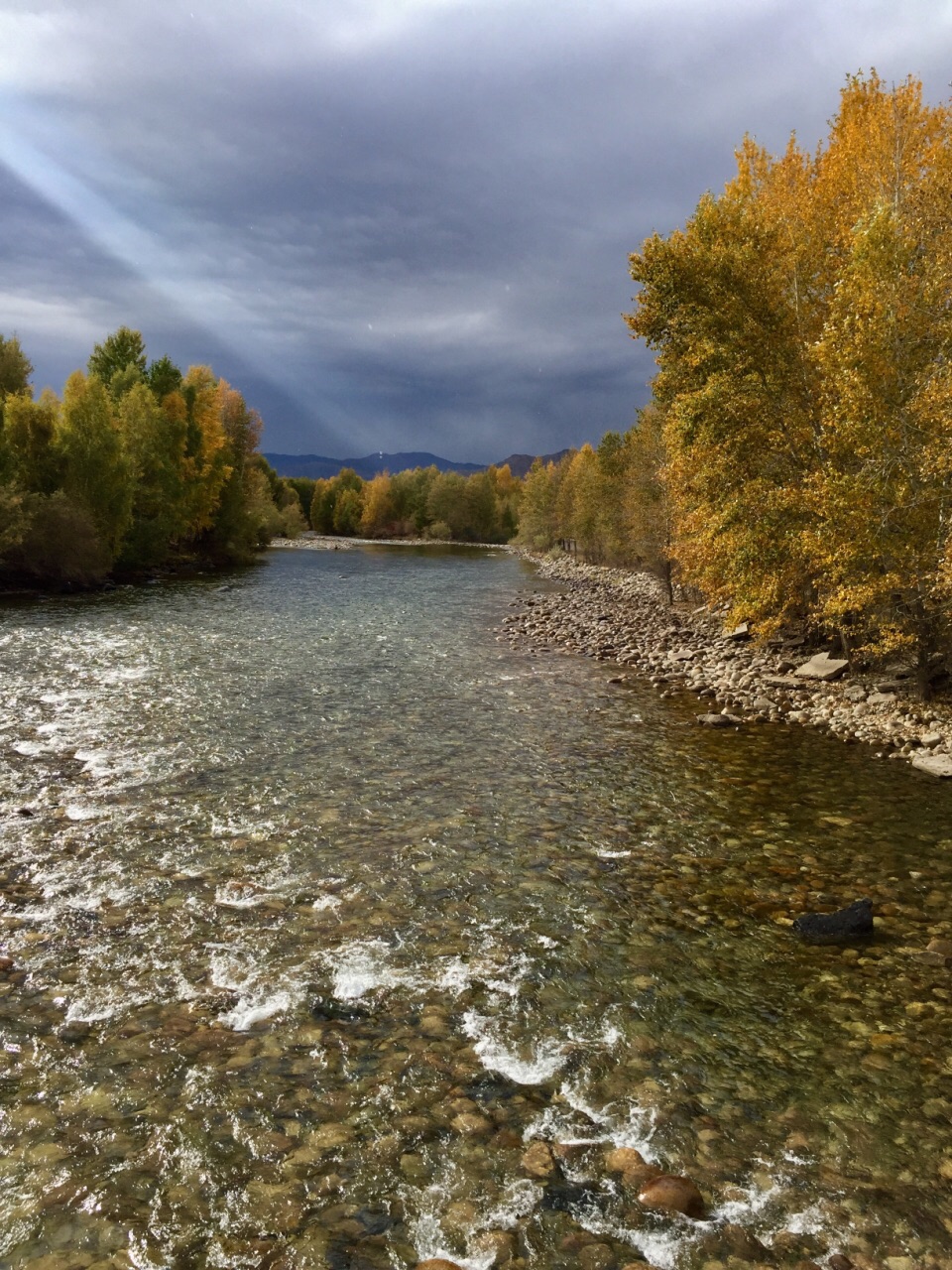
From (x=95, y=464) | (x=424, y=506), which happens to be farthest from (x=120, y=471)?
(x=424, y=506)

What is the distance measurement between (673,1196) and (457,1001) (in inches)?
110

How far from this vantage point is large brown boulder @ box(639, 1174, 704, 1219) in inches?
199

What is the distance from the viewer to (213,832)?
446 inches

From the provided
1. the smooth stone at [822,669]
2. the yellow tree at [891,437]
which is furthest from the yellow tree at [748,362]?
the yellow tree at [891,437]

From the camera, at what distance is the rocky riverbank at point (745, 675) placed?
16.8 m

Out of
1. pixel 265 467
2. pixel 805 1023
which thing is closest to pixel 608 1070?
pixel 805 1023

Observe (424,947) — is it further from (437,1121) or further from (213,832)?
(213,832)

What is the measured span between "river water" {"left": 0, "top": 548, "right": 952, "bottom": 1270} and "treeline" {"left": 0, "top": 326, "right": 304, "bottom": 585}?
109 feet

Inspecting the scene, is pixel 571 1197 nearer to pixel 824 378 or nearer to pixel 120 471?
pixel 824 378

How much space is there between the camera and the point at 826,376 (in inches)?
787

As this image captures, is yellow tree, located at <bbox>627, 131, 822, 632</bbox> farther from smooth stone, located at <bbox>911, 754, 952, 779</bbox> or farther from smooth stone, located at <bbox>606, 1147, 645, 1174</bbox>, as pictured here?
smooth stone, located at <bbox>606, 1147, 645, 1174</bbox>

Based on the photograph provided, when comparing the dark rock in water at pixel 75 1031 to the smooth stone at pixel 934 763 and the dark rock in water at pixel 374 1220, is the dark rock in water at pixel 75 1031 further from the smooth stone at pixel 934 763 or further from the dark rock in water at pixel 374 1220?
the smooth stone at pixel 934 763

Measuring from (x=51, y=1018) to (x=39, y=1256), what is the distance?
2674mm

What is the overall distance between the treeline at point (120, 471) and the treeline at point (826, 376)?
37.2 m
